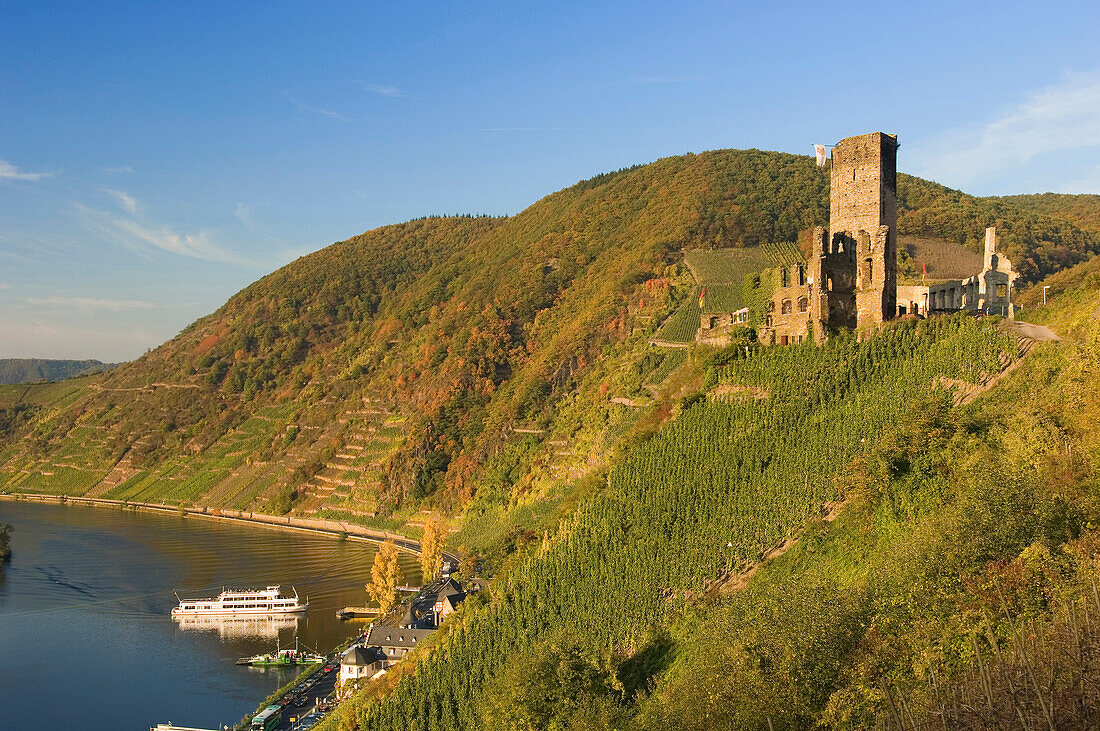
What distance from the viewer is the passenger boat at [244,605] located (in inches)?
2389

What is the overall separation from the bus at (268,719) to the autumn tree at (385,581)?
12823mm

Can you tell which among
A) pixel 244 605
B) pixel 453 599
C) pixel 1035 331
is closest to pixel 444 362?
pixel 244 605

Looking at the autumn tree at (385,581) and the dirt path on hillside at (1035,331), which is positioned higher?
the dirt path on hillside at (1035,331)

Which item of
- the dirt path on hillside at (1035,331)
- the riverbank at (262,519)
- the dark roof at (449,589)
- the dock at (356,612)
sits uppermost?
the dirt path on hillside at (1035,331)

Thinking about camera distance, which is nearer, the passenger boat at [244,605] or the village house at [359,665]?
the village house at [359,665]

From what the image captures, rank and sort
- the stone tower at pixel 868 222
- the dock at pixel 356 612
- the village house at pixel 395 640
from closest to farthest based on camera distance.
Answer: the stone tower at pixel 868 222, the village house at pixel 395 640, the dock at pixel 356 612

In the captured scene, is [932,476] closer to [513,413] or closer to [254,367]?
[513,413]

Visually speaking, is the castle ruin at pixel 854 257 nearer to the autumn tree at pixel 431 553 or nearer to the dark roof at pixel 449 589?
the dark roof at pixel 449 589

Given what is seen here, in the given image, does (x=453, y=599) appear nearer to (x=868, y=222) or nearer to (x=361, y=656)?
(x=361, y=656)

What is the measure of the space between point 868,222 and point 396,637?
104ft

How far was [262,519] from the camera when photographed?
96.2m

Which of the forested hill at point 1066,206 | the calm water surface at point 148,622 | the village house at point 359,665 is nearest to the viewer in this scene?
the village house at point 359,665

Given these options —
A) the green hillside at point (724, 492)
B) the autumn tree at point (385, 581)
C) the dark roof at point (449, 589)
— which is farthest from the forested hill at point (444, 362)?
the autumn tree at point (385, 581)

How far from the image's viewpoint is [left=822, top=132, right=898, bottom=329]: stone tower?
33031 millimetres
